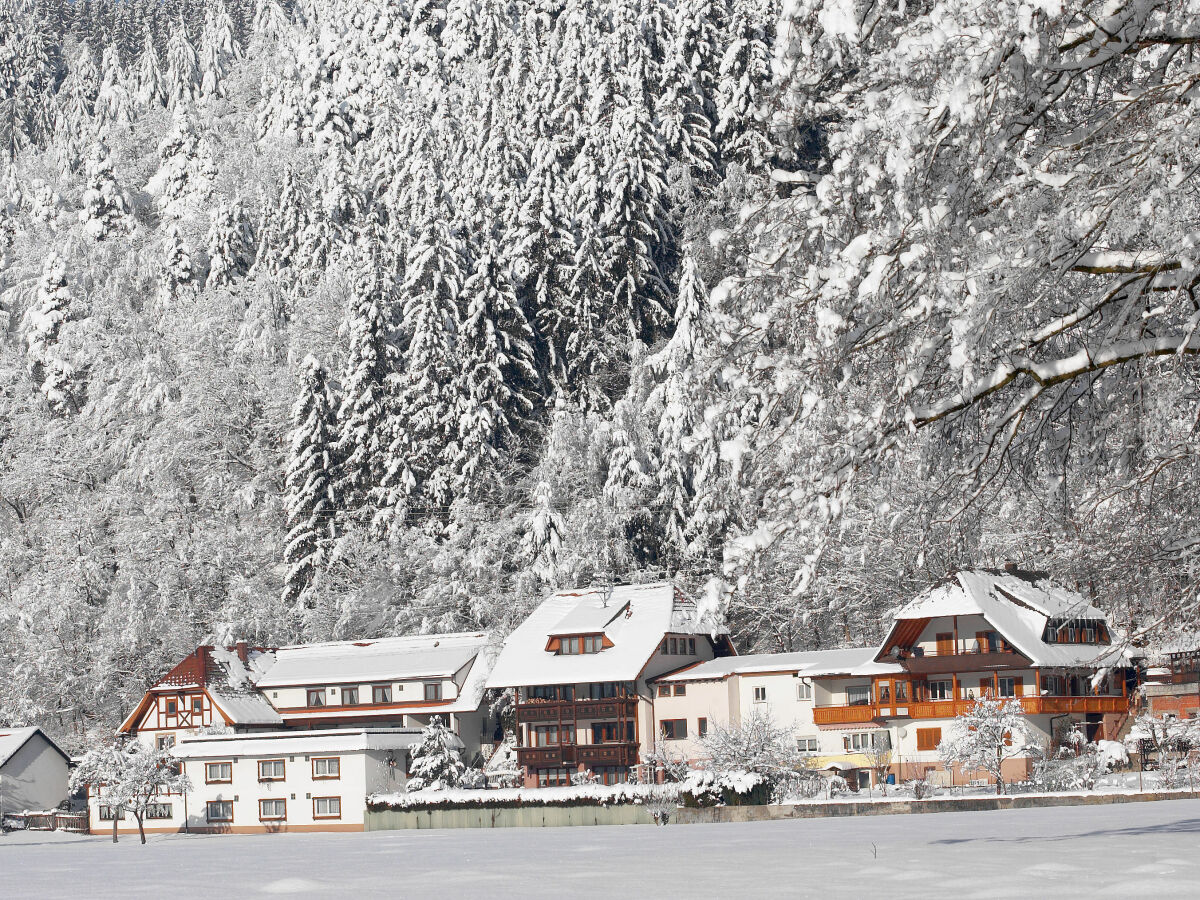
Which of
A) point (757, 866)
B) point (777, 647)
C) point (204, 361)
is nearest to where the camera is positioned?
point (757, 866)

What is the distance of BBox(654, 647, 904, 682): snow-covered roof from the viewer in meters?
56.3

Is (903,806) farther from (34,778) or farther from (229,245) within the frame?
(229,245)

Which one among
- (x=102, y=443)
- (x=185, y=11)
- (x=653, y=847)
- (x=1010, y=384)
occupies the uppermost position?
(x=185, y=11)

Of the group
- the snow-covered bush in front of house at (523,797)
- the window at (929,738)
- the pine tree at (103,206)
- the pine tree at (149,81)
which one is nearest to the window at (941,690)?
the window at (929,738)

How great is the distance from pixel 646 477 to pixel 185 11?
4901 inches

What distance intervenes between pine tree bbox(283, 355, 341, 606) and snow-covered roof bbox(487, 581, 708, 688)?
11.0m

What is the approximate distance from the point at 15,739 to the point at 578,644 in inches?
1192

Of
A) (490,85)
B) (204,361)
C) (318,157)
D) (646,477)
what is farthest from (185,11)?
(646,477)

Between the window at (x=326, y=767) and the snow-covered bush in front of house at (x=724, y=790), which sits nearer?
the snow-covered bush in front of house at (x=724, y=790)

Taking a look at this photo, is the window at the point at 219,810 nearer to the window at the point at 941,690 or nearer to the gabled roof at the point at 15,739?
the gabled roof at the point at 15,739

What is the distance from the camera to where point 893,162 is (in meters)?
10.7

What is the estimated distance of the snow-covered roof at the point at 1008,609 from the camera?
53.8m

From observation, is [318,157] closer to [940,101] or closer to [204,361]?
[204,361]

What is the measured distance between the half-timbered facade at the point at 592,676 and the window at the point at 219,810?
12504mm
